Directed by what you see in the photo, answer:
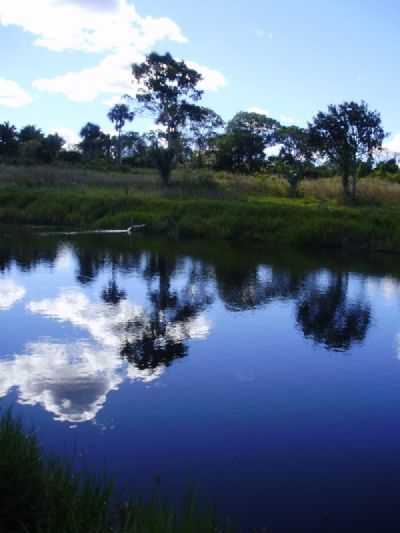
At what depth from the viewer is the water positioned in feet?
19.5

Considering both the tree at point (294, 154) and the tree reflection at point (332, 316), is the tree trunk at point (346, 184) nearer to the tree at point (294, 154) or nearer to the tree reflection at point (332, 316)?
the tree at point (294, 154)

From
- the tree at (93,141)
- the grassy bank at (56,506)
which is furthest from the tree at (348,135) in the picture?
the tree at (93,141)

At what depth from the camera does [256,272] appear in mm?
18703

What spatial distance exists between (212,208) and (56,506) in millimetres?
25475

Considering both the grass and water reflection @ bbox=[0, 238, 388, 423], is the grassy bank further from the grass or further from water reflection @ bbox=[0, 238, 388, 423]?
the grass

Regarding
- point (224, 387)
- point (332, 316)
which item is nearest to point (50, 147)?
point (332, 316)

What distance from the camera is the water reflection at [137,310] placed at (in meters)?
8.54

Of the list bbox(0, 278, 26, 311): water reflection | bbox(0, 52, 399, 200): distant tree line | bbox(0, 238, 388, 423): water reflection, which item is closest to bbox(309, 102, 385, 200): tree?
bbox(0, 52, 399, 200): distant tree line

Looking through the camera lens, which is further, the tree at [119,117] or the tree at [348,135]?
the tree at [119,117]

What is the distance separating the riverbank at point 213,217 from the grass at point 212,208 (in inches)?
1.6

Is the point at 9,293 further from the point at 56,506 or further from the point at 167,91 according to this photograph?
the point at 167,91

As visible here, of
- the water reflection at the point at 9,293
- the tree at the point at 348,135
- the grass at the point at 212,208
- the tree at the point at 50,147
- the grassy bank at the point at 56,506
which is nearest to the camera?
the grassy bank at the point at 56,506

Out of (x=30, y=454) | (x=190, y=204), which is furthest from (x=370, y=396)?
(x=190, y=204)

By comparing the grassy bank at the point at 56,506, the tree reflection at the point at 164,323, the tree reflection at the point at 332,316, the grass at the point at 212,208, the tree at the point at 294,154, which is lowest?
the tree reflection at the point at 332,316
